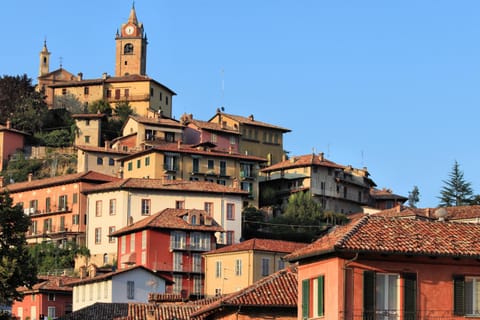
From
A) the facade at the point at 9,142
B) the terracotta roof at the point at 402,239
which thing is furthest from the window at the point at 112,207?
the terracotta roof at the point at 402,239

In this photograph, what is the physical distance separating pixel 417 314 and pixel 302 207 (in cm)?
9204

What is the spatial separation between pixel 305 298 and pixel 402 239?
129 inches

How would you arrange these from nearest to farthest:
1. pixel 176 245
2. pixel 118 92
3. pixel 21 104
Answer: pixel 176 245
pixel 21 104
pixel 118 92

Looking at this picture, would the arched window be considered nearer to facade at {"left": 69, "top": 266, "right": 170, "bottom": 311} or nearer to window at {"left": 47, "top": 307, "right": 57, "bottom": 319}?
window at {"left": 47, "top": 307, "right": 57, "bottom": 319}

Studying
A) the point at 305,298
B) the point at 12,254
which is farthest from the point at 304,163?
the point at 305,298

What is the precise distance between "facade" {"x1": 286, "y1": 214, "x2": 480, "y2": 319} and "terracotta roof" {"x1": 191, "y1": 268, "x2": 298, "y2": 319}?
7.16 metres

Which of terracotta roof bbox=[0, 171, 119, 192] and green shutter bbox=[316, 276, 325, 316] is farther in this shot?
terracotta roof bbox=[0, 171, 119, 192]

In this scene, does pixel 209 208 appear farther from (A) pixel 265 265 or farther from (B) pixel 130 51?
(B) pixel 130 51

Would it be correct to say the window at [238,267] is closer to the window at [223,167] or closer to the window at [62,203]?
the window at [223,167]

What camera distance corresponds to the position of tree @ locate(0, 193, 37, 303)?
204ft

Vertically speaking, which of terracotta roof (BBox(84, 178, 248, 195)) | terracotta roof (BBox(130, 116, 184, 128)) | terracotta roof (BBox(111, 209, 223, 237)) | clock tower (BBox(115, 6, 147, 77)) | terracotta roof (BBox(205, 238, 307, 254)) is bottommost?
terracotta roof (BBox(205, 238, 307, 254))

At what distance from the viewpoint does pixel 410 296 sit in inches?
1340

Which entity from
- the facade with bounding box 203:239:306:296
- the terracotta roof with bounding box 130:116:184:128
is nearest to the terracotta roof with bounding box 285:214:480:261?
the facade with bounding box 203:239:306:296

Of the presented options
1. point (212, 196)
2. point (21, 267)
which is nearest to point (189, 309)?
point (21, 267)
